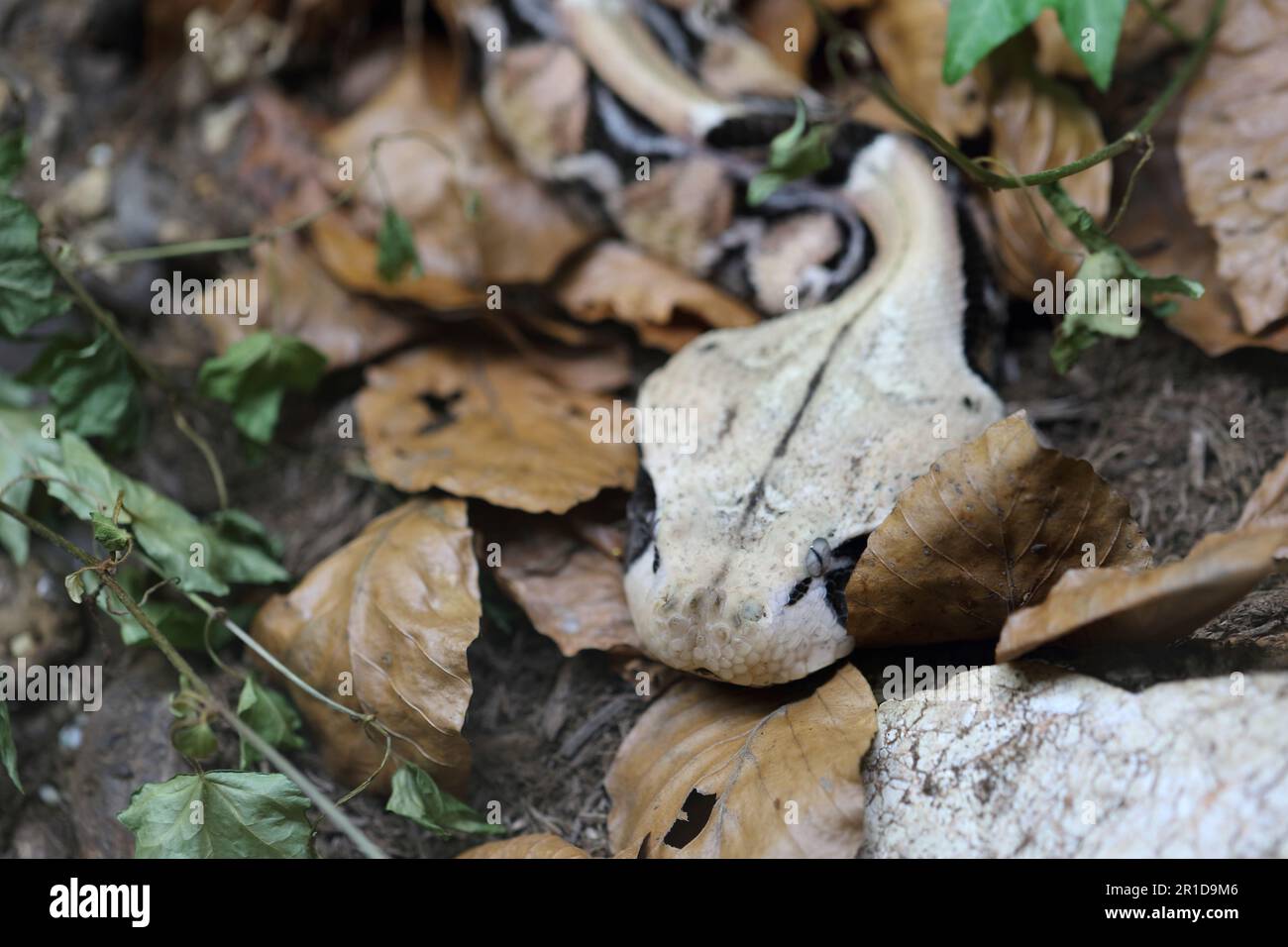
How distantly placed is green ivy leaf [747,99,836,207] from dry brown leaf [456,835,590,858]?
7.09 ft

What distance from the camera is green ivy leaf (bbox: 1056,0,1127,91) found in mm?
3135

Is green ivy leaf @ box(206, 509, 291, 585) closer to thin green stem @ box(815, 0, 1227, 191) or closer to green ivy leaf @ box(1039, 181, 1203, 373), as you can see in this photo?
thin green stem @ box(815, 0, 1227, 191)

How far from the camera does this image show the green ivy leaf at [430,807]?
2834 millimetres

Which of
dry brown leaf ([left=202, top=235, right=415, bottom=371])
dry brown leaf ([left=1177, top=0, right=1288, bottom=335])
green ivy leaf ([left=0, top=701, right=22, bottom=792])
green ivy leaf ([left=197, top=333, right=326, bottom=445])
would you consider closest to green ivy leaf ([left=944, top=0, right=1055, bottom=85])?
dry brown leaf ([left=1177, top=0, right=1288, bottom=335])

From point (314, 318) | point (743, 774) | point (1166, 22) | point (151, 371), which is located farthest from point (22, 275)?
point (1166, 22)

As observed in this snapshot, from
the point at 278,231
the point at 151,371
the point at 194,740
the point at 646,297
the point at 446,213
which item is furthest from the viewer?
the point at 446,213

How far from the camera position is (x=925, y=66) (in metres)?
4.26

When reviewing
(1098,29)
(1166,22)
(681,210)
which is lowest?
(681,210)

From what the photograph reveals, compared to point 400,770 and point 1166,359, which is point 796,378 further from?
point 400,770

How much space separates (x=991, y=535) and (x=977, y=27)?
1647 millimetres

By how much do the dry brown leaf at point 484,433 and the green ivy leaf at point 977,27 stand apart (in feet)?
5.42

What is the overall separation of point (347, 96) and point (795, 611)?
→ 370 centimetres

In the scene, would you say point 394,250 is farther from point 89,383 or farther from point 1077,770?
point 1077,770
